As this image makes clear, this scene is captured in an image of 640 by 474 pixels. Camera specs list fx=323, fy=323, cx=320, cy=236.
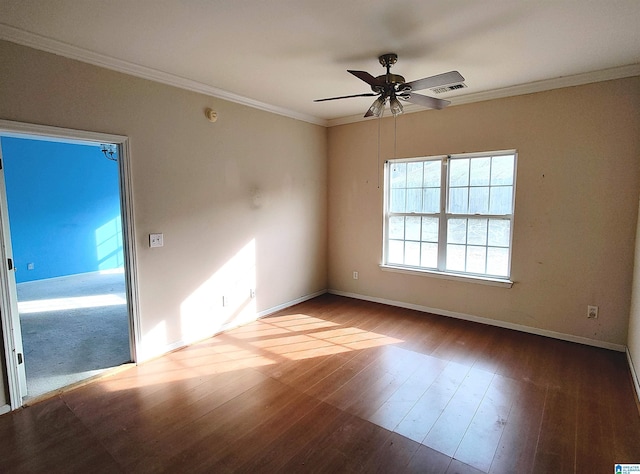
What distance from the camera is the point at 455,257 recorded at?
13.1 ft

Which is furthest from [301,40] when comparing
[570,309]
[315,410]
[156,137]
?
[570,309]

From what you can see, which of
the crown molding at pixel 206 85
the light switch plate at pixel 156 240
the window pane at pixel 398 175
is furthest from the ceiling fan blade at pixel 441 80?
the light switch plate at pixel 156 240

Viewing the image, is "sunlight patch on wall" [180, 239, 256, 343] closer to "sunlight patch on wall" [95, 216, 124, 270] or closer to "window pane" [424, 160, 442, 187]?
"window pane" [424, 160, 442, 187]

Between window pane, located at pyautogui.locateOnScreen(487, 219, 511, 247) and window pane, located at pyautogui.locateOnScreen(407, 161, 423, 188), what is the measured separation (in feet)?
3.28

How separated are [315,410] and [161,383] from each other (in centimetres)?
132

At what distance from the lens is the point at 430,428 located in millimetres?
2072

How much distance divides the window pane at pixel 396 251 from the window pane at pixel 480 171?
120 cm

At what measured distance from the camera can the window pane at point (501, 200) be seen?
358 centimetres

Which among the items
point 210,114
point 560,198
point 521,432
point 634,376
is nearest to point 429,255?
point 560,198

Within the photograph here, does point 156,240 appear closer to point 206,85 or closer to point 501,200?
point 206,85

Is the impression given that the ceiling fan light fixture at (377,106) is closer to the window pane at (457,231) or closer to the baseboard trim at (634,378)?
the window pane at (457,231)

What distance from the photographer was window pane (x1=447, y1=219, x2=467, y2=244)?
3.90 meters

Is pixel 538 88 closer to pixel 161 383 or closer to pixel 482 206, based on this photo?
pixel 482 206

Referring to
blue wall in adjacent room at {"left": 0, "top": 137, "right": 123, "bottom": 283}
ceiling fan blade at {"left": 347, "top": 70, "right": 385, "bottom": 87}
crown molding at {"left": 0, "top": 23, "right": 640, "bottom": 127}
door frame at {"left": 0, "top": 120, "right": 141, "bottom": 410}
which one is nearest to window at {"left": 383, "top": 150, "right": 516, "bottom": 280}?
crown molding at {"left": 0, "top": 23, "right": 640, "bottom": 127}
